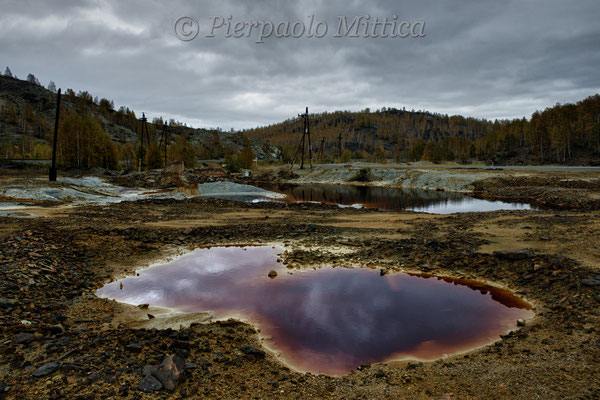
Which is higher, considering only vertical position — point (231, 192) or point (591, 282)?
point (591, 282)

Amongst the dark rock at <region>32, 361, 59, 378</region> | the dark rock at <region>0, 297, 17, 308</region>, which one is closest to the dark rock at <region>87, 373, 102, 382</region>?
the dark rock at <region>32, 361, 59, 378</region>

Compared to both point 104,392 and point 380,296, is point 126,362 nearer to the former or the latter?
point 104,392

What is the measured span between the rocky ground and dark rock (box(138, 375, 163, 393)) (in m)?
0.02

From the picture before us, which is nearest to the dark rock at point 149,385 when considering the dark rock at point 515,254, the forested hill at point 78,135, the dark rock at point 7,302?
the dark rock at point 7,302

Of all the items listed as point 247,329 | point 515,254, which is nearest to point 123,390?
point 247,329

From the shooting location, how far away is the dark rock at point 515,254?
11094mm

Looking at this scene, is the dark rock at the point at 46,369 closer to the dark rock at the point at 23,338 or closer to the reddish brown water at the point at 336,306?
the dark rock at the point at 23,338

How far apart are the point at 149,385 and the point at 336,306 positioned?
195 inches

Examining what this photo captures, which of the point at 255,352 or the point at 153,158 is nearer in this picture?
the point at 255,352

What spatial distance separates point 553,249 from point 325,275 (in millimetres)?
8035

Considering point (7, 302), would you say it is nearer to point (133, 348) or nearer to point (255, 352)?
point (133, 348)

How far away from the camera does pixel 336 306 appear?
8703 mm

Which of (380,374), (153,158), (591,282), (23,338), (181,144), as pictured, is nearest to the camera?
(380,374)

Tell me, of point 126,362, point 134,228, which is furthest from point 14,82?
point 126,362
